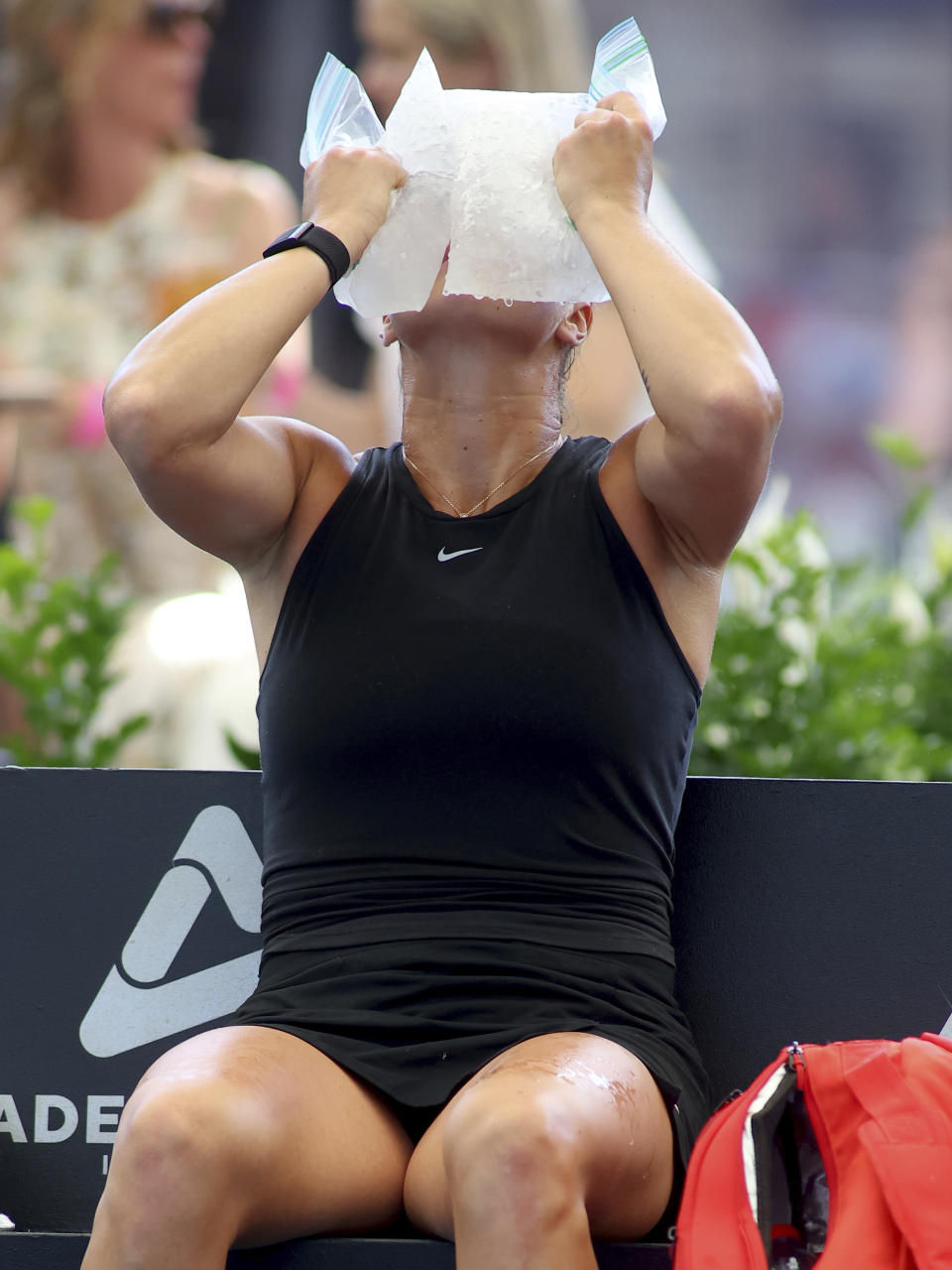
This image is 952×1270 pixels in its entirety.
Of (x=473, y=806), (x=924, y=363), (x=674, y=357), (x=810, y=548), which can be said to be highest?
(x=924, y=363)

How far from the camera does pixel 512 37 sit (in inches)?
164

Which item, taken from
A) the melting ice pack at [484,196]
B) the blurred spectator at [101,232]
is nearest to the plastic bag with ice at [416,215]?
the melting ice pack at [484,196]

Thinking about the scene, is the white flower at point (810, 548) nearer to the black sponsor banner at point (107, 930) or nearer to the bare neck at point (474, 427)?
the bare neck at point (474, 427)

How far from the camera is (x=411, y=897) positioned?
1.42 m

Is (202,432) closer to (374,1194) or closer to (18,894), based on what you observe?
(18,894)

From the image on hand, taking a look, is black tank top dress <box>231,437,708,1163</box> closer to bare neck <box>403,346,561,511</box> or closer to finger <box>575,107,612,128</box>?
bare neck <box>403,346,561,511</box>

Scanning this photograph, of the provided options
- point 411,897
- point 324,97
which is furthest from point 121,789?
point 324,97

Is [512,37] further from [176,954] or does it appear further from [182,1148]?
[182,1148]

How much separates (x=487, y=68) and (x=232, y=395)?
2875mm

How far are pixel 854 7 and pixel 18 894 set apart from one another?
15.1 feet

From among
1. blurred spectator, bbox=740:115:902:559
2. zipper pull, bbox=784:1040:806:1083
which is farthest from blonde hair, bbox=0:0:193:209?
zipper pull, bbox=784:1040:806:1083

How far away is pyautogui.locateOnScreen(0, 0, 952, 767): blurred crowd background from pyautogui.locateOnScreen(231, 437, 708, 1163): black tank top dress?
1406 mm

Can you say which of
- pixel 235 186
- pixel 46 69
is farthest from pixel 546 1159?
pixel 46 69

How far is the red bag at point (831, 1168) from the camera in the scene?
1.16 m
